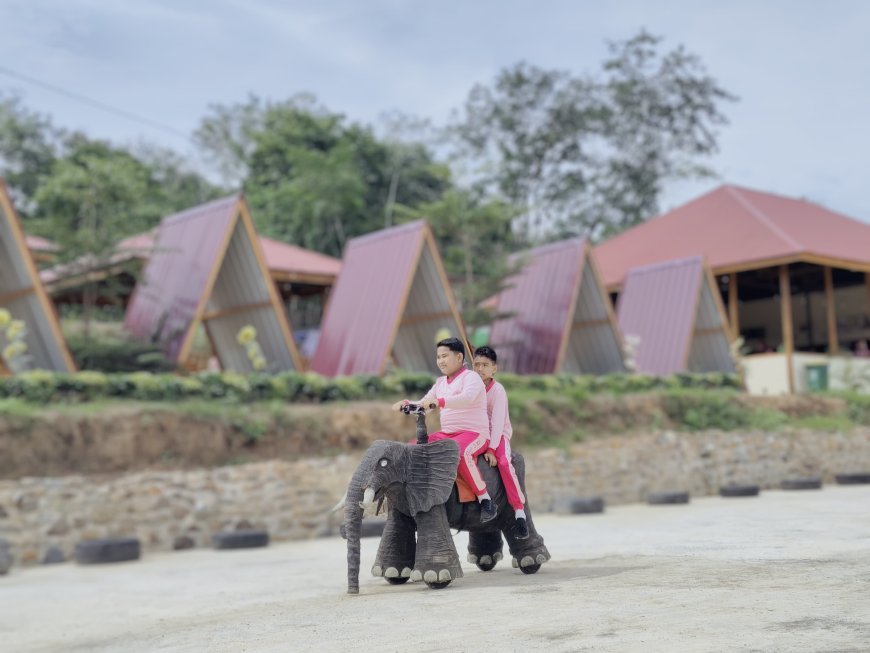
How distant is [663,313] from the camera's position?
2533 cm

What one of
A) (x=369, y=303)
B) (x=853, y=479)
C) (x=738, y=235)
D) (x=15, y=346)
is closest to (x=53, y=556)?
(x=15, y=346)

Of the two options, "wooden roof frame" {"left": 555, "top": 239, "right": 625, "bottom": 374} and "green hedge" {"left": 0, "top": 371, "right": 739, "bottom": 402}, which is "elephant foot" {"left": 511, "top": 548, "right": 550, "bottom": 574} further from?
"wooden roof frame" {"left": 555, "top": 239, "right": 625, "bottom": 374}

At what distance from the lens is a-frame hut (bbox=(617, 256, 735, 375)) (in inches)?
965

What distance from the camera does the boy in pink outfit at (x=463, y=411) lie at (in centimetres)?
692

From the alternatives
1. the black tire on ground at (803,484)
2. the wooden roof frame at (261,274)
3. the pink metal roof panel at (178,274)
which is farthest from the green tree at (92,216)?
the black tire on ground at (803,484)

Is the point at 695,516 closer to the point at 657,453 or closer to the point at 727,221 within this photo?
the point at 657,453

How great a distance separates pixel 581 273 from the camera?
2262 centimetres

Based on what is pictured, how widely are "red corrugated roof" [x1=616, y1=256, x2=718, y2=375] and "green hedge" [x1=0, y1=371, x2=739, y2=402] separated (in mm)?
6088

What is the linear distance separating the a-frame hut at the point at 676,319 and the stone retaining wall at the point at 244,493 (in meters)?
5.50

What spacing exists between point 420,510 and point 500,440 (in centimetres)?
85

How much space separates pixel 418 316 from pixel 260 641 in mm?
15717

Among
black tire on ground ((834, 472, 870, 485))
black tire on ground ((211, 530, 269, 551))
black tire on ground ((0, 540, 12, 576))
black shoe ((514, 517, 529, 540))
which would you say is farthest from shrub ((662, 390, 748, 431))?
black shoe ((514, 517, 529, 540))

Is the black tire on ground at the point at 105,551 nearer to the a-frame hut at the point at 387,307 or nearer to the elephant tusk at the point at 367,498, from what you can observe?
the elephant tusk at the point at 367,498

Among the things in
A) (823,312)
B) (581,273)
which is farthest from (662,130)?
(581,273)
